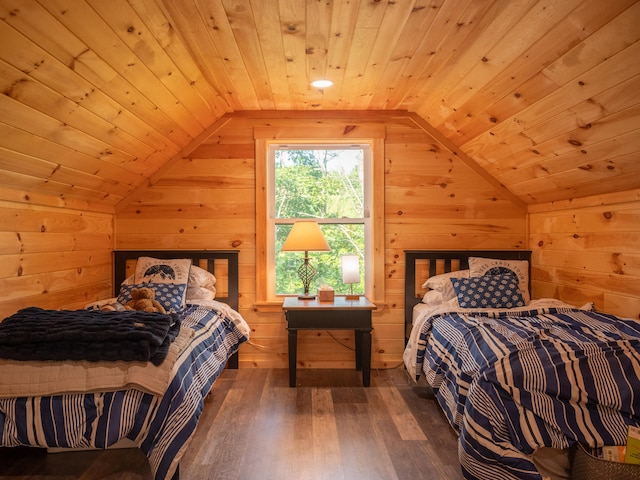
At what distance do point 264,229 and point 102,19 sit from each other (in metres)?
2.06

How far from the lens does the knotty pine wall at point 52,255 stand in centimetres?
237

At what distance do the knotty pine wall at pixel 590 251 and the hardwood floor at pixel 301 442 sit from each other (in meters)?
1.31

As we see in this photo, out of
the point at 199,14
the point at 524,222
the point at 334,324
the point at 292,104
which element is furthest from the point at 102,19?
the point at 524,222

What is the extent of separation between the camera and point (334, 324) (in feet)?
10.2

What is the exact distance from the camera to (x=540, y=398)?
1.68m

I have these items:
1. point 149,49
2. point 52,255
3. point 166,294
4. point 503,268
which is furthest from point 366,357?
point 149,49

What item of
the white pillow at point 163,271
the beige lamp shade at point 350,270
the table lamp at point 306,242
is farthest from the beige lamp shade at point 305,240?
the white pillow at point 163,271

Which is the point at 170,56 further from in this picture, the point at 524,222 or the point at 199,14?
the point at 524,222

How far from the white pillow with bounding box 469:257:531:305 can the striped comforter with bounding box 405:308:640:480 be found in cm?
122

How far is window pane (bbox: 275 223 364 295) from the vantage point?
12.1 feet

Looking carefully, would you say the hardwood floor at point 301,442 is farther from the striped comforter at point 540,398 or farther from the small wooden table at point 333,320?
the striped comforter at point 540,398

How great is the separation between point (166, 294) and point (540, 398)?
94.1 inches

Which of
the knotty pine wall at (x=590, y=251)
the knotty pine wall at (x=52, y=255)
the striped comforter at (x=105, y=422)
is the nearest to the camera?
the striped comforter at (x=105, y=422)

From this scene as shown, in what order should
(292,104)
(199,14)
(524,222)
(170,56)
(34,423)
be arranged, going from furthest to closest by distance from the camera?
(524,222)
(292,104)
(170,56)
(199,14)
(34,423)
